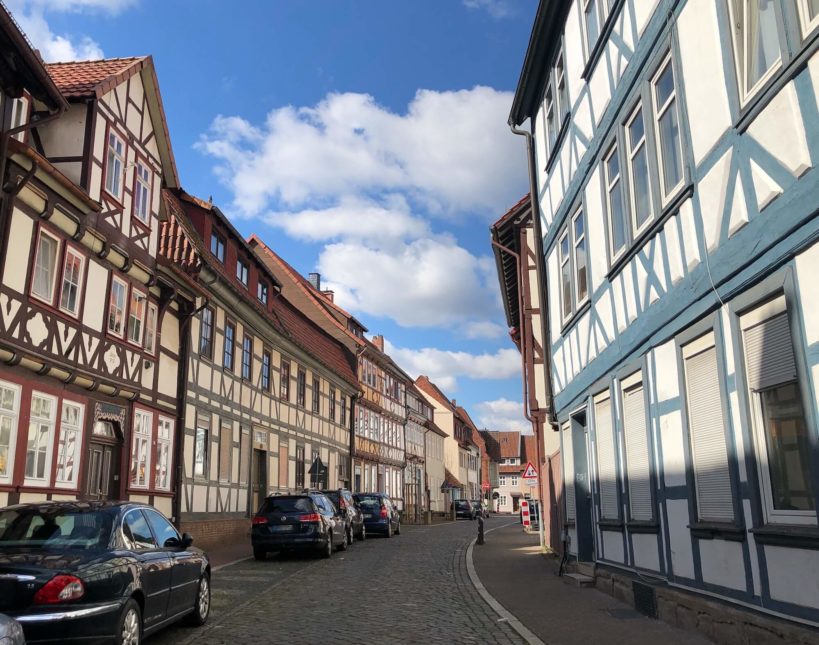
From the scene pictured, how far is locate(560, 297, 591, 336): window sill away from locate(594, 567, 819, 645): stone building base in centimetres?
437

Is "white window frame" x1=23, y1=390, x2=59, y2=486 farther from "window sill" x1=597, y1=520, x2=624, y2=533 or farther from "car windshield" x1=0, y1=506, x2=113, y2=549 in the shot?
"window sill" x1=597, y1=520, x2=624, y2=533

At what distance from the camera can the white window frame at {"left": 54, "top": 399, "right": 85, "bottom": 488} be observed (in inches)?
567

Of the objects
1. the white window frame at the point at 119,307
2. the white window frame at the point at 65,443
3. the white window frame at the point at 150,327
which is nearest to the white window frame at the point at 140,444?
the white window frame at the point at 150,327

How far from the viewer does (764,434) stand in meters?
6.91

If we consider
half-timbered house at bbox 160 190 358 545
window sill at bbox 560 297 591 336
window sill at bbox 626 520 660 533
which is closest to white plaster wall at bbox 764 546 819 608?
window sill at bbox 626 520 660 533

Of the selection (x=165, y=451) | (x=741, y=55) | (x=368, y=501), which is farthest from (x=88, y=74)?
(x=368, y=501)

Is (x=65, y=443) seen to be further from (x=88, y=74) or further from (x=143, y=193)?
(x=88, y=74)

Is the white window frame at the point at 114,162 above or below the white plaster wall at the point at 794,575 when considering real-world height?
above

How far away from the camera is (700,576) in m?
8.24

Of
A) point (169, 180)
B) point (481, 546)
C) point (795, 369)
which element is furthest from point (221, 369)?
point (795, 369)

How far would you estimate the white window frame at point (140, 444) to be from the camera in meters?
17.5

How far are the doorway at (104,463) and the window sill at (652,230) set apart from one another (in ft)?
34.7

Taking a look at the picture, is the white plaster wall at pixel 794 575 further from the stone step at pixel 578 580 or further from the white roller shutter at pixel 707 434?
the stone step at pixel 578 580

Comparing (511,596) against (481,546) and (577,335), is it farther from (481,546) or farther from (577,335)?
(481,546)
